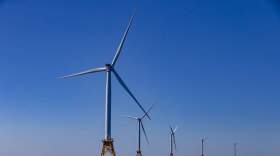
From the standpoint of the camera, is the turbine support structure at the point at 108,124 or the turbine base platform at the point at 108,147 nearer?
the turbine support structure at the point at 108,124

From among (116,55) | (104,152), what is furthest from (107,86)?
(104,152)

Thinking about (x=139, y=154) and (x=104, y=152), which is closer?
(x=104, y=152)

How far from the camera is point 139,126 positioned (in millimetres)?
138250

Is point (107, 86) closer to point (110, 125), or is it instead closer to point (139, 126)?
point (110, 125)

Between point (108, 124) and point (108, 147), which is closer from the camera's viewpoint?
point (108, 124)

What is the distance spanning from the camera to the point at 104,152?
92188mm

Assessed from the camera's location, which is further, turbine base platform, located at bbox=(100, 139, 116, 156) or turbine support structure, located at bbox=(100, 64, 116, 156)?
turbine base platform, located at bbox=(100, 139, 116, 156)

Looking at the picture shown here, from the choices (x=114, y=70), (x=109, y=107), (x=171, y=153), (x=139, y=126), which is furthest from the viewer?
(x=171, y=153)

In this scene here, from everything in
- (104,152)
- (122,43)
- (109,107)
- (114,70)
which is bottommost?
(104,152)

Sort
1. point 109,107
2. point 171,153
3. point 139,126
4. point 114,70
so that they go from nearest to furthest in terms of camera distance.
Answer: point 109,107 → point 114,70 → point 139,126 → point 171,153

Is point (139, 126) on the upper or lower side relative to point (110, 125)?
upper

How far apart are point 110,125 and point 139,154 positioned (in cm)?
6467

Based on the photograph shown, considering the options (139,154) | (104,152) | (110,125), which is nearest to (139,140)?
(139,154)

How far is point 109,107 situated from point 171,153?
72850 mm
